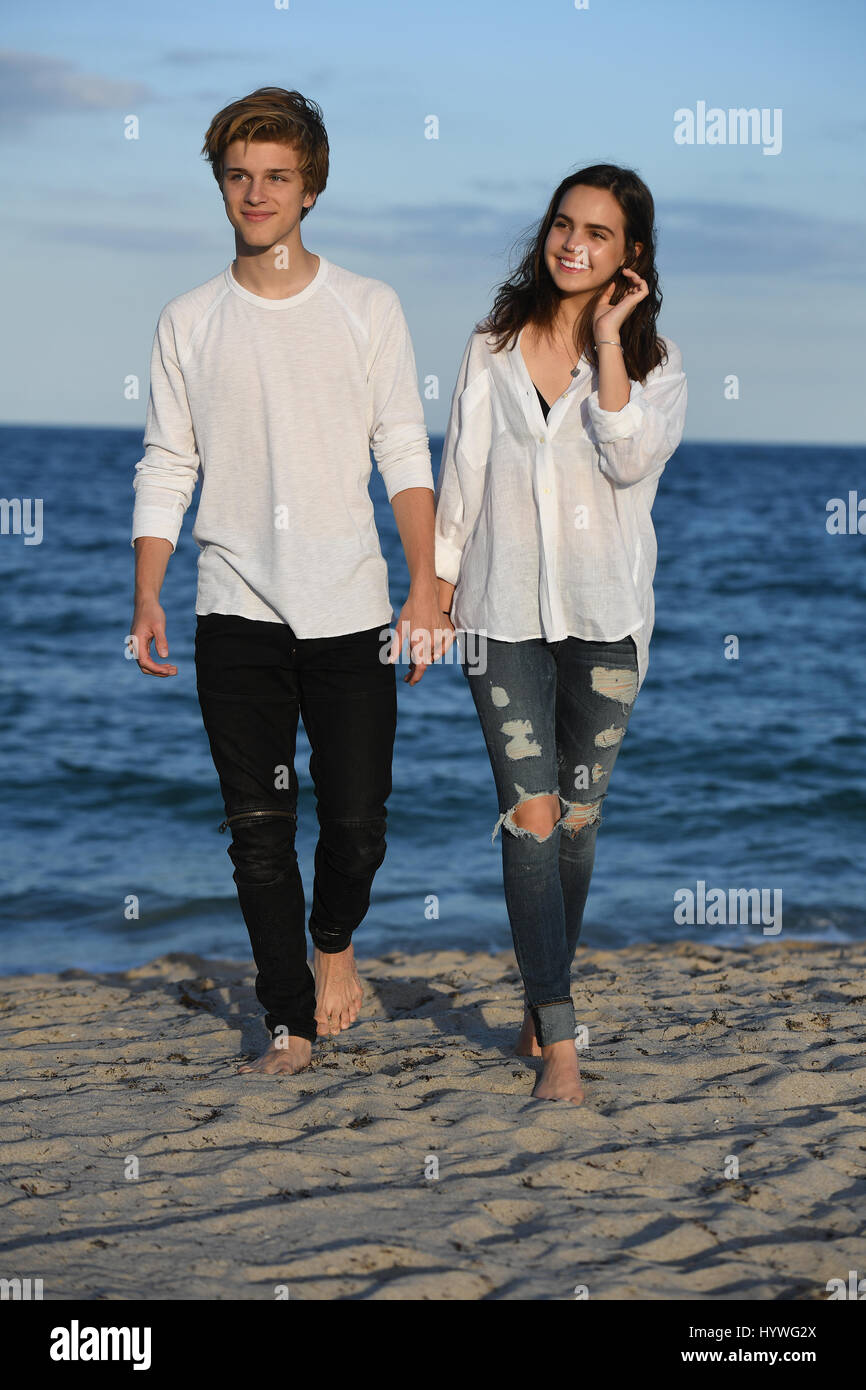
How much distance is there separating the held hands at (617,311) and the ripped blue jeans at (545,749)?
2.46ft

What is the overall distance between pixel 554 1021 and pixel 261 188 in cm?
219

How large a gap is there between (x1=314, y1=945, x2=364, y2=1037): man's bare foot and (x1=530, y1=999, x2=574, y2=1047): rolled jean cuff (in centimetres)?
73

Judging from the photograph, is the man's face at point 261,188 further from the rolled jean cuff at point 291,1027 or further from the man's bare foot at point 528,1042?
the man's bare foot at point 528,1042

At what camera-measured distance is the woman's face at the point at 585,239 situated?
3.25 metres

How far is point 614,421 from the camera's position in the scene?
3.14 m

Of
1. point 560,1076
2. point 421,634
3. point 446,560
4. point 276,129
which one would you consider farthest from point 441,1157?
point 276,129

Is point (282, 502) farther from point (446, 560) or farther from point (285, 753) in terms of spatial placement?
point (285, 753)

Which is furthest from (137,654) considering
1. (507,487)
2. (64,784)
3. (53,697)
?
(53,697)

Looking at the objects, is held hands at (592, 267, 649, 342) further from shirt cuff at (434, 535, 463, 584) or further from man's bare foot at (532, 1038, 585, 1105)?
man's bare foot at (532, 1038, 585, 1105)

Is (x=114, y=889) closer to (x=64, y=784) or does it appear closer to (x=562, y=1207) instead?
(x=64, y=784)

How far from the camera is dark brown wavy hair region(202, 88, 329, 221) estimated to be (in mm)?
3273

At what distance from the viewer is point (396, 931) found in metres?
6.98

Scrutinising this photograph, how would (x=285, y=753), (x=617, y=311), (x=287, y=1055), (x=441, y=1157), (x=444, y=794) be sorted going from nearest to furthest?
(x=441, y=1157) → (x=617, y=311) → (x=285, y=753) → (x=287, y=1055) → (x=444, y=794)

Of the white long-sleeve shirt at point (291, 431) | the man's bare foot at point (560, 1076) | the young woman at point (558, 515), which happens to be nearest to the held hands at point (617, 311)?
the young woman at point (558, 515)
